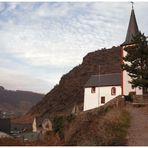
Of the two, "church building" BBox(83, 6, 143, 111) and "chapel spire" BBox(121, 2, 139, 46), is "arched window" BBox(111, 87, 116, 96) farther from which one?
"chapel spire" BBox(121, 2, 139, 46)

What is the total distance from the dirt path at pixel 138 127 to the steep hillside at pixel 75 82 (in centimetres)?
7165

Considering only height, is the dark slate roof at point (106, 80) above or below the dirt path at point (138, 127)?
above

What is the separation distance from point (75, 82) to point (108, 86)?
295ft

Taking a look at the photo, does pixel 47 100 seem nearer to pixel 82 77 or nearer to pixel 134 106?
pixel 82 77

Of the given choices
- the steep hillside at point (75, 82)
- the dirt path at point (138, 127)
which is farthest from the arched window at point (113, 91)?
the steep hillside at point (75, 82)

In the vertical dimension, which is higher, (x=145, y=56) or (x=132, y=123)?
(x=145, y=56)

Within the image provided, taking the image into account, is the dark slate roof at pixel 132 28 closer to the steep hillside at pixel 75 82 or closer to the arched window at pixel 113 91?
the arched window at pixel 113 91

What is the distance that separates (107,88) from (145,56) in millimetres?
13968

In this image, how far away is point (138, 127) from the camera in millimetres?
24875

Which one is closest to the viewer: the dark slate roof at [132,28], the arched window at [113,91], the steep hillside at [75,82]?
the dark slate roof at [132,28]

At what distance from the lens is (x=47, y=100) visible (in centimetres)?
13088

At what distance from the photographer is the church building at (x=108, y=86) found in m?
45.1

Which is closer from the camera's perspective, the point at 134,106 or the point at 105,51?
the point at 134,106

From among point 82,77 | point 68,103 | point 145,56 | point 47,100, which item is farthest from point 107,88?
point 82,77
